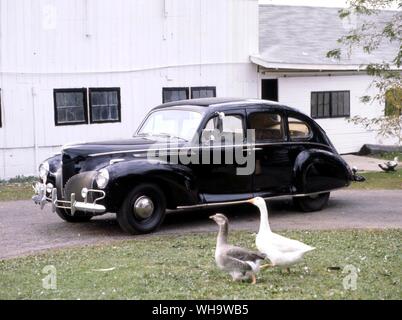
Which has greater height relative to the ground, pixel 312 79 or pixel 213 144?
pixel 312 79

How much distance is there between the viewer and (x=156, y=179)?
964 centimetres

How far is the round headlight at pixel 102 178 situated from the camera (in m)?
9.23

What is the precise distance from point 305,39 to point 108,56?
7625 millimetres

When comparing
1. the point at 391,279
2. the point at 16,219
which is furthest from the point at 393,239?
the point at 16,219

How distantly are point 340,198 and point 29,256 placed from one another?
687 centimetres

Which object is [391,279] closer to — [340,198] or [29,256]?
[29,256]

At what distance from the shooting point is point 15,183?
51.4ft

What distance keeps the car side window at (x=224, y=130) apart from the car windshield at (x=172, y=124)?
0.20 metres

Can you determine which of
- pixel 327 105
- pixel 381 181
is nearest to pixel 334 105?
pixel 327 105

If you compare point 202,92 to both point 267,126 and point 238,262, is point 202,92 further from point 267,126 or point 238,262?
point 238,262

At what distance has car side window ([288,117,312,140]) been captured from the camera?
37.2ft

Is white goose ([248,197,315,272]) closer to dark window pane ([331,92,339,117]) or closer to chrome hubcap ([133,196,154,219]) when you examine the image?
chrome hubcap ([133,196,154,219])

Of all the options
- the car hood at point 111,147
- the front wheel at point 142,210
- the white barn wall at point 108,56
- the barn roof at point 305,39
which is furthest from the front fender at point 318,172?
the barn roof at point 305,39

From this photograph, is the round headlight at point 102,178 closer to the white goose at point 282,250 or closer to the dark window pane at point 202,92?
the white goose at point 282,250
